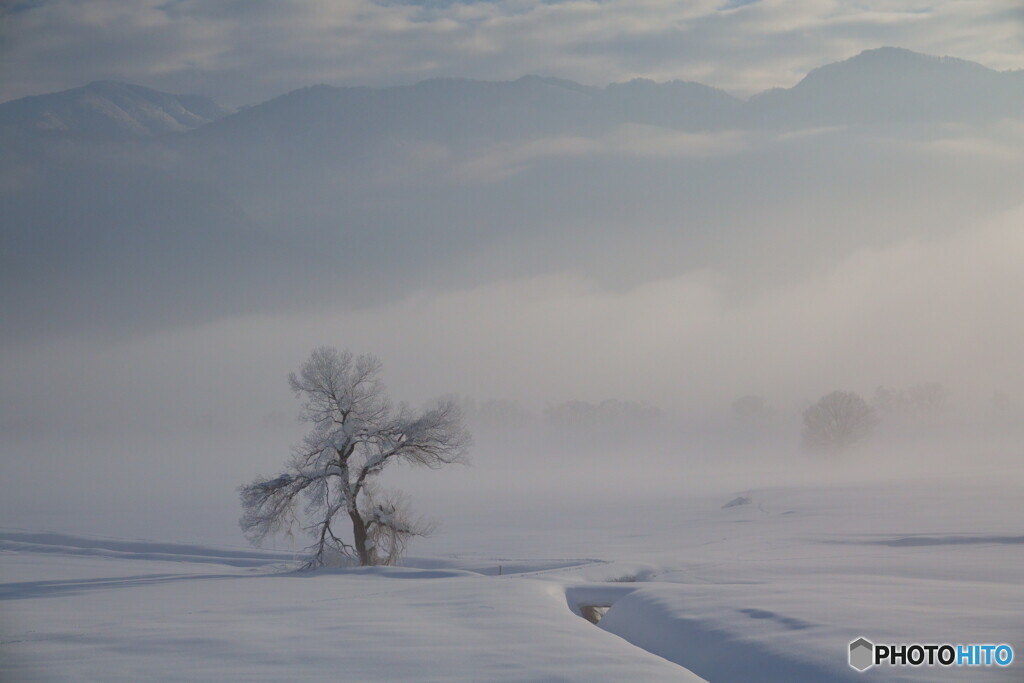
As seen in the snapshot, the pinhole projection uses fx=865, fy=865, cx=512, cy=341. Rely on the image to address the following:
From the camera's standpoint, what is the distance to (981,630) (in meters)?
16.0

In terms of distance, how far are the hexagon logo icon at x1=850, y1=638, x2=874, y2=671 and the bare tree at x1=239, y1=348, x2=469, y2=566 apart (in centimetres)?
2154

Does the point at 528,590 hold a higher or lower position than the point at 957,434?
lower

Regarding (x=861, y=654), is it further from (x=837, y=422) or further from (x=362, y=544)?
(x=837, y=422)

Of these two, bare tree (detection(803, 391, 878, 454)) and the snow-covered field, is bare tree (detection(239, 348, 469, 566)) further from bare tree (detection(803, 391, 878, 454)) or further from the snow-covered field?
bare tree (detection(803, 391, 878, 454))

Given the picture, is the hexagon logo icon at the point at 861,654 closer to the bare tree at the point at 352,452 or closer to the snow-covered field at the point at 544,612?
the snow-covered field at the point at 544,612

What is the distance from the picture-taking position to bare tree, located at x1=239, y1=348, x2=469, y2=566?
113 ft

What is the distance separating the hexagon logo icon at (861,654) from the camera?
1441 centimetres

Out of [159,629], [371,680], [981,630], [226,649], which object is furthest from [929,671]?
[159,629]

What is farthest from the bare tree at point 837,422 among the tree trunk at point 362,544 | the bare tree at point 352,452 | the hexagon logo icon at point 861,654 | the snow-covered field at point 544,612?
the hexagon logo icon at point 861,654

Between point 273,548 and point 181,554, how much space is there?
5.69 metres

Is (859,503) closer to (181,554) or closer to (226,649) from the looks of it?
(181,554)

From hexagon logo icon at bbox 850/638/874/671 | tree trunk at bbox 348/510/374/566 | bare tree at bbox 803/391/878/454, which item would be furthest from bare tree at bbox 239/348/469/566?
bare tree at bbox 803/391/878/454

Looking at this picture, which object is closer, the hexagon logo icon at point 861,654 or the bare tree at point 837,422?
the hexagon logo icon at point 861,654

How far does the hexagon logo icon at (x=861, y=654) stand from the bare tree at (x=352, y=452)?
2154 centimetres
